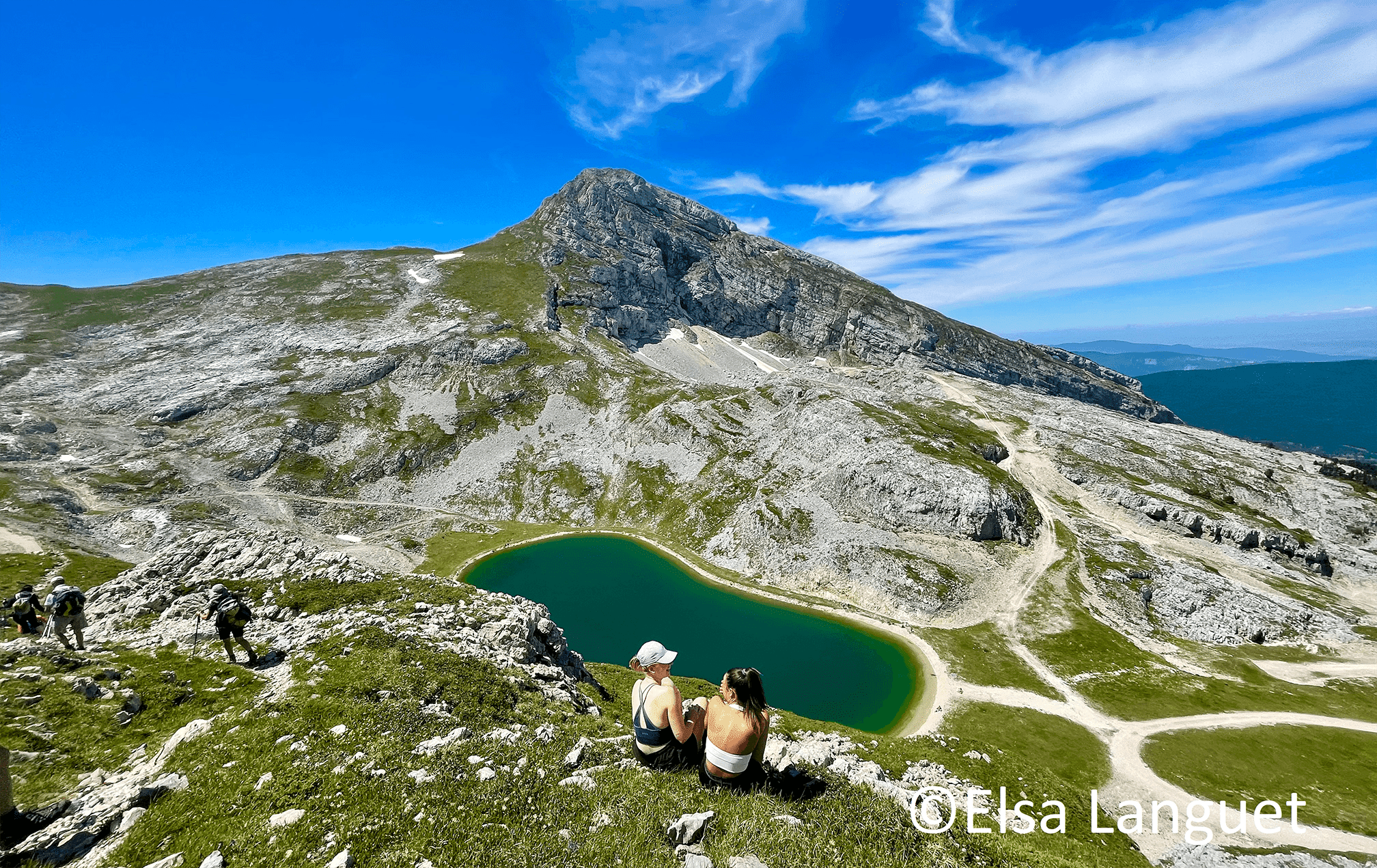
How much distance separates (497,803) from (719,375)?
186300 mm

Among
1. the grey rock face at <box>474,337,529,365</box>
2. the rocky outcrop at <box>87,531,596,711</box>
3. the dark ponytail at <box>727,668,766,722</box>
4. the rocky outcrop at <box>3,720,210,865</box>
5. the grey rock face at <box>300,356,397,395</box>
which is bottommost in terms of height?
the rocky outcrop at <box>87,531,596,711</box>

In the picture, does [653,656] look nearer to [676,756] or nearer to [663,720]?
[663,720]

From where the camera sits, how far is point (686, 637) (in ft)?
198

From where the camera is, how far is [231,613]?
62.3ft

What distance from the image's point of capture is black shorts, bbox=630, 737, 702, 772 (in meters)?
11.8

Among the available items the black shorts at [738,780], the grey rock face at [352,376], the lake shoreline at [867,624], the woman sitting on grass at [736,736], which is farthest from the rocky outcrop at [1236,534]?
the grey rock face at [352,376]

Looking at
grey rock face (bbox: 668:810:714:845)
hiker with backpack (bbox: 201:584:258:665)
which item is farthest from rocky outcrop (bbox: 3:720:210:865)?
grey rock face (bbox: 668:810:714:845)

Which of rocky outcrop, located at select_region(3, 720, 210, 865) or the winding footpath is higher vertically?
rocky outcrop, located at select_region(3, 720, 210, 865)

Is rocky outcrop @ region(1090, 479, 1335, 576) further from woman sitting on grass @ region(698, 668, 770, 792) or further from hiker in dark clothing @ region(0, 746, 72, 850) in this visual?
hiker in dark clothing @ region(0, 746, 72, 850)

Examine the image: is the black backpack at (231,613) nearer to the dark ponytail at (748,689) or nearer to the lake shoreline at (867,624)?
the dark ponytail at (748,689)

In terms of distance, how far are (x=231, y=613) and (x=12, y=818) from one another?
1090 cm

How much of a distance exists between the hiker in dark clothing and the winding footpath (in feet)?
147

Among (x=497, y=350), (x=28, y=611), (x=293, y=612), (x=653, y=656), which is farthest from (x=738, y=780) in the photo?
(x=497, y=350)

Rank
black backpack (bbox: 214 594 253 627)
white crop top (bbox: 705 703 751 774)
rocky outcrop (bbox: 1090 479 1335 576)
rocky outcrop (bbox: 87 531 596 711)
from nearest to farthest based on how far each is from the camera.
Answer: white crop top (bbox: 705 703 751 774), black backpack (bbox: 214 594 253 627), rocky outcrop (bbox: 87 531 596 711), rocky outcrop (bbox: 1090 479 1335 576)
